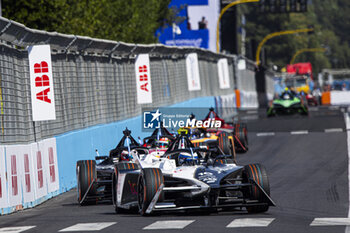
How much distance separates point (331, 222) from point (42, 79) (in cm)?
647

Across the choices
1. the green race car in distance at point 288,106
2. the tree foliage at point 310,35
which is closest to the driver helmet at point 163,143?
the green race car in distance at point 288,106

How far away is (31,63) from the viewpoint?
49.6ft

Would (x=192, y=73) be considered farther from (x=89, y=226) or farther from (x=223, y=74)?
(x=89, y=226)

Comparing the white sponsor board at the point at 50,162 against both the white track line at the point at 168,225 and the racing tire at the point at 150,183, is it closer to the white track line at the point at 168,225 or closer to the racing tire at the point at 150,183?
the racing tire at the point at 150,183

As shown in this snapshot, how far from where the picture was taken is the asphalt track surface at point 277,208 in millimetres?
10156

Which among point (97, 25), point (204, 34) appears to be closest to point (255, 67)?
point (204, 34)

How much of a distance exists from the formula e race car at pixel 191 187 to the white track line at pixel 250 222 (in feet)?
1.96

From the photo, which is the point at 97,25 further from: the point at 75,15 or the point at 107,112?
the point at 107,112

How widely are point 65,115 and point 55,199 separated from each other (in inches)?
119

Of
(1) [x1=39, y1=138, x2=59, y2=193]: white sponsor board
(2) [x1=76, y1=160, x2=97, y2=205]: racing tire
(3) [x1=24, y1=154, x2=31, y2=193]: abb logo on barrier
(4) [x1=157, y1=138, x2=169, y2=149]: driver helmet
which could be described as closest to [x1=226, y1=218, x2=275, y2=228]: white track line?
(2) [x1=76, y1=160, x2=97, y2=205]: racing tire

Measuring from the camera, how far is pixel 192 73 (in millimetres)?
34969

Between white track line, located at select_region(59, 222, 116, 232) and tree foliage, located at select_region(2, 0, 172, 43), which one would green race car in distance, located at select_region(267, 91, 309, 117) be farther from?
white track line, located at select_region(59, 222, 116, 232)

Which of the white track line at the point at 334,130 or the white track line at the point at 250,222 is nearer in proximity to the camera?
the white track line at the point at 250,222

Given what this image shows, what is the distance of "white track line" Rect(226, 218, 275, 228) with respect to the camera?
10.0m
